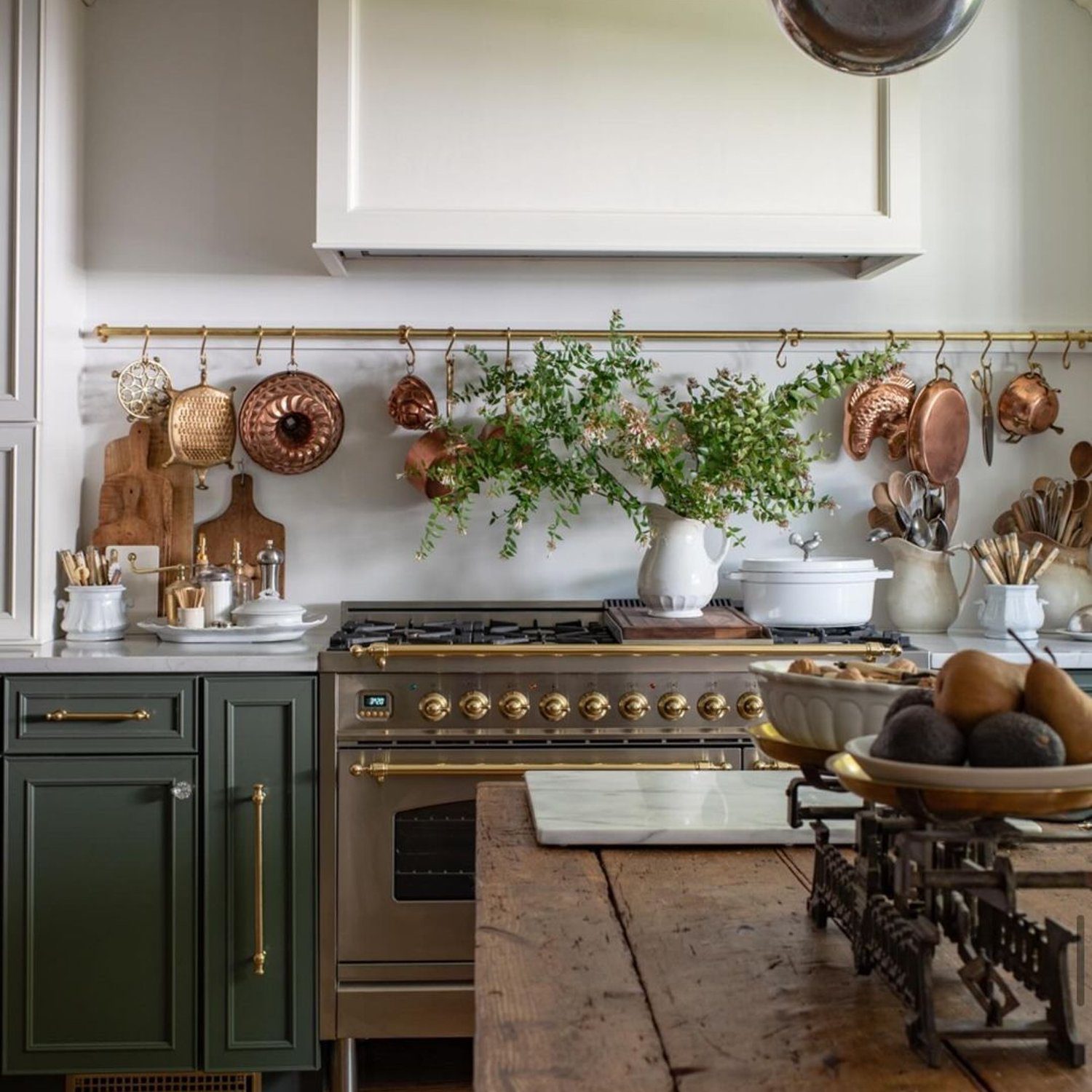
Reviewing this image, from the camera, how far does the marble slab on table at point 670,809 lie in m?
1.33

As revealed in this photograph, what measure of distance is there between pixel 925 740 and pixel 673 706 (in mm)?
1602

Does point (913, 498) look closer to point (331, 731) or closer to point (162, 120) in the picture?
point (331, 731)

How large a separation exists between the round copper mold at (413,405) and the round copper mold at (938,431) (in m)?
1.13

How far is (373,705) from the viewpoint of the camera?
7.96 ft

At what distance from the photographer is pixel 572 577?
119 inches

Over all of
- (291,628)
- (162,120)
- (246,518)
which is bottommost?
(291,628)

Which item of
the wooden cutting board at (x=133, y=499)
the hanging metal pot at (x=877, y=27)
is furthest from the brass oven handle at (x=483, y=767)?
the hanging metal pot at (x=877, y=27)

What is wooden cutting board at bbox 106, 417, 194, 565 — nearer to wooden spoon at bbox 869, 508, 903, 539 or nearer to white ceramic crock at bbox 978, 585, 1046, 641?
wooden spoon at bbox 869, 508, 903, 539

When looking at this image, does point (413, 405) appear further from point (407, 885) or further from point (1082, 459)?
point (1082, 459)

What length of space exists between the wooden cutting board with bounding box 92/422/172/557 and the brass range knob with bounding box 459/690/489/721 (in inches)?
36.6

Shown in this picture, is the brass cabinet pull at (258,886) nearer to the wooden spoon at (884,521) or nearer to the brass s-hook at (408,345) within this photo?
the brass s-hook at (408,345)

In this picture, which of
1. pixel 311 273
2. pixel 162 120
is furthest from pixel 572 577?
pixel 162 120

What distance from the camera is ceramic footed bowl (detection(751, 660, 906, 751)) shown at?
104cm

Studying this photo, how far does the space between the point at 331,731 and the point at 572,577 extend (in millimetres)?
827
